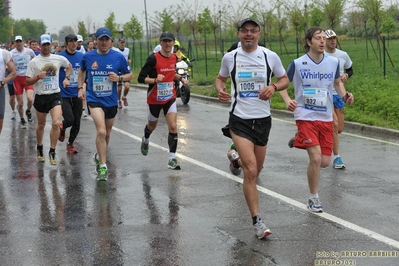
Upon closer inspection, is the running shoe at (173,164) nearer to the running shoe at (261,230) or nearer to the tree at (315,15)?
the running shoe at (261,230)

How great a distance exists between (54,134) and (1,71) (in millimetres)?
1224

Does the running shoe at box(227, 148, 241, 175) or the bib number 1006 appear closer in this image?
the bib number 1006

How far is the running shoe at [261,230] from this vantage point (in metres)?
6.64

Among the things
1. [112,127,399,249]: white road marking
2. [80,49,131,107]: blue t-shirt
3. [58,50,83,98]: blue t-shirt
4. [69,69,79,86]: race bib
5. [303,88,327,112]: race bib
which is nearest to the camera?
[112,127,399,249]: white road marking

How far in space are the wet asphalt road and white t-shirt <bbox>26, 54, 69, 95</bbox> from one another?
1128mm

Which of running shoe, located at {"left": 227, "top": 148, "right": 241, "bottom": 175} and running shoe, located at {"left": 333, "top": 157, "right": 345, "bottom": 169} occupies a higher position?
running shoe, located at {"left": 227, "top": 148, "right": 241, "bottom": 175}

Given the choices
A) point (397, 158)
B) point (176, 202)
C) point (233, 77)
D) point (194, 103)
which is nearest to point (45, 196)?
point (176, 202)

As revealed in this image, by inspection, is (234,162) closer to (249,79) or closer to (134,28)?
(249,79)

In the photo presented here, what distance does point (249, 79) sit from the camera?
710cm

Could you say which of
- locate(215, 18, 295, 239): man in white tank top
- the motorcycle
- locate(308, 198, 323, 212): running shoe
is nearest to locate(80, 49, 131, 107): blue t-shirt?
locate(215, 18, 295, 239): man in white tank top

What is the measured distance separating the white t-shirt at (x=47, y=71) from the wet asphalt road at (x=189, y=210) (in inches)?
44.4

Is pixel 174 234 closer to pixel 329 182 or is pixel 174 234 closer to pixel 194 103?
pixel 329 182

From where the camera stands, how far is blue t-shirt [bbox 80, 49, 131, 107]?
10023 millimetres

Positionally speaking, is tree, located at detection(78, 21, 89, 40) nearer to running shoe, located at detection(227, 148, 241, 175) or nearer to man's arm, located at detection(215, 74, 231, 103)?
running shoe, located at detection(227, 148, 241, 175)
